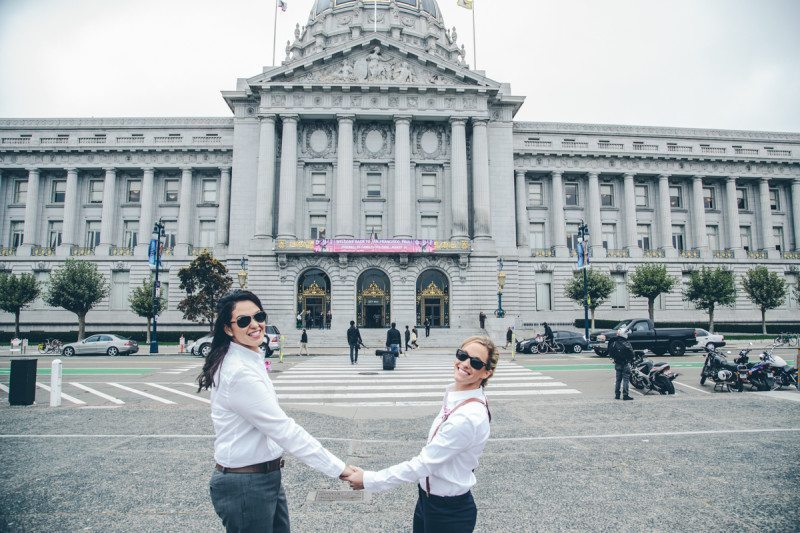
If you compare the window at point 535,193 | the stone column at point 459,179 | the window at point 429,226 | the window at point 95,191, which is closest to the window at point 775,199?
the window at point 535,193

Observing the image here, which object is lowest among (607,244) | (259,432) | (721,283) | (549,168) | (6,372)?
(6,372)

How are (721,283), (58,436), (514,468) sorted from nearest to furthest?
(514,468) → (58,436) → (721,283)

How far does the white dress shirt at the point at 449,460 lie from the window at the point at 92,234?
5760 centimetres

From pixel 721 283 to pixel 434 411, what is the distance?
134 ft

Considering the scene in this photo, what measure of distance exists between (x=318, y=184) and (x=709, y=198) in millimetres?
43963

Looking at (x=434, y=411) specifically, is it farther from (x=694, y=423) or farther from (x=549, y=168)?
(x=549, y=168)

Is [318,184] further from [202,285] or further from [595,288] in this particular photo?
[595,288]

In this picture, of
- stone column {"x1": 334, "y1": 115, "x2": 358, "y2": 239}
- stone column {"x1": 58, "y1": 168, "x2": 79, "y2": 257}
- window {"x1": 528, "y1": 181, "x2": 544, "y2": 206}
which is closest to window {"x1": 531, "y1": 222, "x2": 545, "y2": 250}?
window {"x1": 528, "y1": 181, "x2": 544, "y2": 206}

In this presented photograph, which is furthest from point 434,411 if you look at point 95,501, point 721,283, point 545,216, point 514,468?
point 545,216

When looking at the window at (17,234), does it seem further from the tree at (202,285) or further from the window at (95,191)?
the tree at (202,285)

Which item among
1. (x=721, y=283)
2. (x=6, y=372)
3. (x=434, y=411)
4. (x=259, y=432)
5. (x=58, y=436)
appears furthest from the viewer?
(x=721, y=283)

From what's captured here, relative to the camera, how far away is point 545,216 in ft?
172

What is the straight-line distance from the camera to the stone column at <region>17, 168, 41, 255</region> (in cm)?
4962

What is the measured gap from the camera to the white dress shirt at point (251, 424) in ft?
9.80
